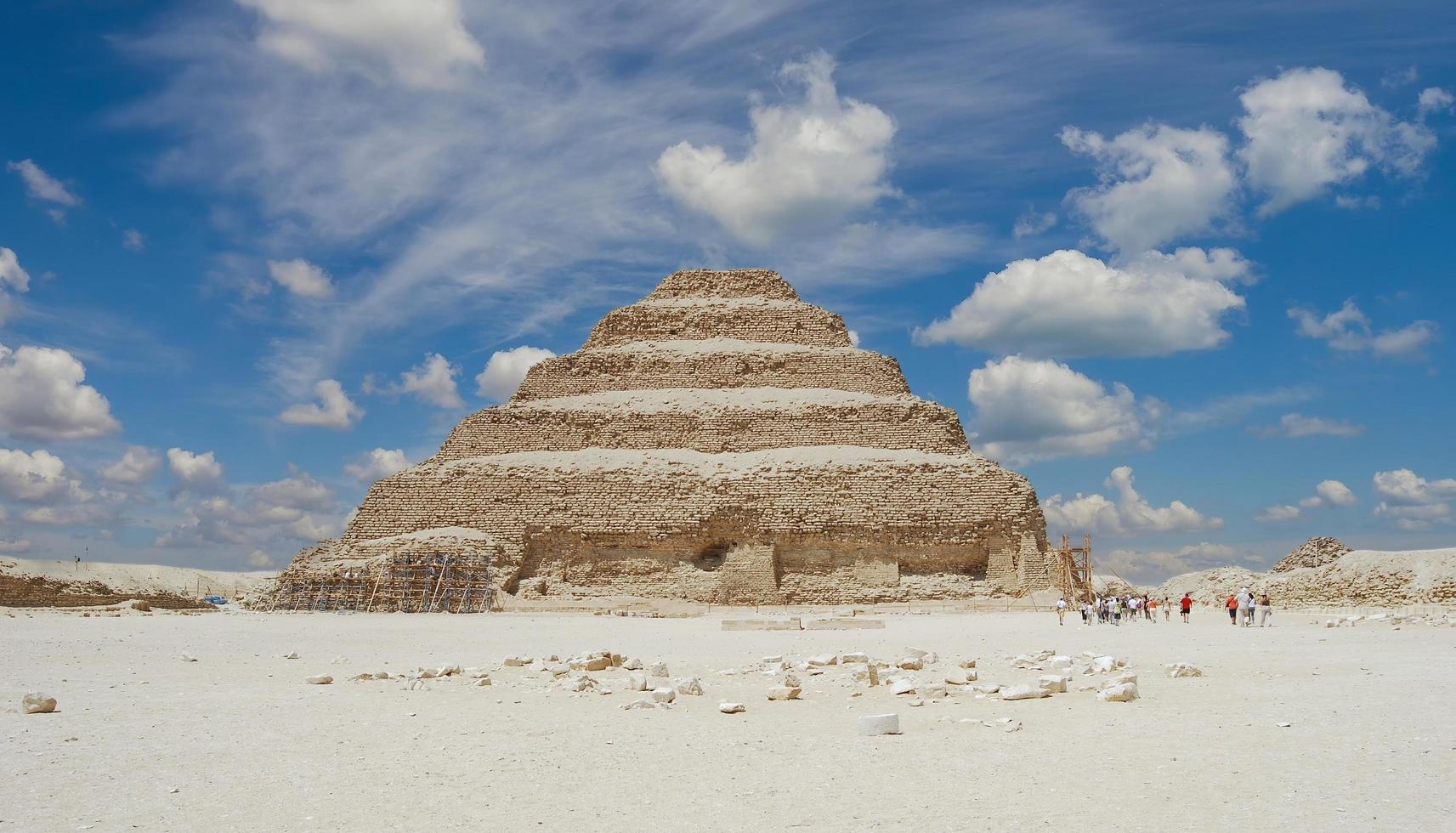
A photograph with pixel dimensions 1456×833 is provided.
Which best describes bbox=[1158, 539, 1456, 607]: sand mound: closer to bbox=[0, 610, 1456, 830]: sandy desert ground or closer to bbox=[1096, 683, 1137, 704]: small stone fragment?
bbox=[0, 610, 1456, 830]: sandy desert ground

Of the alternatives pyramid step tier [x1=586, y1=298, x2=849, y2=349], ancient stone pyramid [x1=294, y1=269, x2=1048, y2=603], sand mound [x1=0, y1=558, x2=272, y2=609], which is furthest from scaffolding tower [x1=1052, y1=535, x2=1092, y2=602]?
sand mound [x1=0, y1=558, x2=272, y2=609]

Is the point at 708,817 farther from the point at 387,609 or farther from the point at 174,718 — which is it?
the point at 387,609

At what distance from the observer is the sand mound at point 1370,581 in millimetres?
30484

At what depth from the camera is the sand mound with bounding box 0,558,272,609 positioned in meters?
37.4

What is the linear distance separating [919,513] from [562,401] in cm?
1555

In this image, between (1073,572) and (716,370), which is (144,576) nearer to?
(716,370)

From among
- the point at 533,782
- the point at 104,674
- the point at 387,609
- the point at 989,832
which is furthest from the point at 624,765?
the point at 387,609

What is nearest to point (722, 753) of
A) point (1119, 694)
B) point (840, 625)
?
point (1119, 694)

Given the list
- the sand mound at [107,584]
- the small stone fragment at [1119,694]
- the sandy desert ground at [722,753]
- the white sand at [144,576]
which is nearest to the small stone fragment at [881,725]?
the sandy desert ground at [722,753]

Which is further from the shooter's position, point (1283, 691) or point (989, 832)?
point (1283, 691)

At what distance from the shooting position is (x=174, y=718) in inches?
345

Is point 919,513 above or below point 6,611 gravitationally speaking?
above

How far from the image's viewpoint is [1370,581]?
3191 cm

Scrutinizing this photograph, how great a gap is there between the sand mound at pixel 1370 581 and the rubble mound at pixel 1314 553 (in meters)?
1.68
